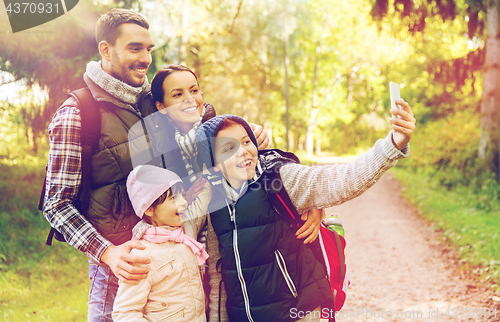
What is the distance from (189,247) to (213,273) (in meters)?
0.23

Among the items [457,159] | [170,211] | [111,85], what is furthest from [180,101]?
[457,159]

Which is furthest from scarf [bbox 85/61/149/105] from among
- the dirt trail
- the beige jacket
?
the dirt trail

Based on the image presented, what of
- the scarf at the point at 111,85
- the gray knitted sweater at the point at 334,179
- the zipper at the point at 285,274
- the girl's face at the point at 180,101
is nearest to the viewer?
the gray knitted sweater at the point at 334,179

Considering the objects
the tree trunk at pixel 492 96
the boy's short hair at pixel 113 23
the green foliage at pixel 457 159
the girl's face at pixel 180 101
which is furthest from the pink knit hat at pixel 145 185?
the tree trunk at pixel 492 96

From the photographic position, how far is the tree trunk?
9344 mm

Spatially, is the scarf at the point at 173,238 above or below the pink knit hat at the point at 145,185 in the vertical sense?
below

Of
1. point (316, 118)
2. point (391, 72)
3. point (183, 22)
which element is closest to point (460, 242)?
point (183, 22)

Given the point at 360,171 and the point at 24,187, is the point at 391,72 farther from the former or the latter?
the point at 360,171

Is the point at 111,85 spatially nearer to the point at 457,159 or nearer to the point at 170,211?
the point at 170,211

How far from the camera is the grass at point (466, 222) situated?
5582 millimetres

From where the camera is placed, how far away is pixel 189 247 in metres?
1.87

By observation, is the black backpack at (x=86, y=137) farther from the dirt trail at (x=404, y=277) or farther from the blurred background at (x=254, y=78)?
the dirt trail at (x=404, y=277)

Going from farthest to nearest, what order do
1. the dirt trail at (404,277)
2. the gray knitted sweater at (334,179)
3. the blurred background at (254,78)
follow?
the blurred background at (254,78), the dirt trail at (404,277), the gray knitted sweater at (334,179)

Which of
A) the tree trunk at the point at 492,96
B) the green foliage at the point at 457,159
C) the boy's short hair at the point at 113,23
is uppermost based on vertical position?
the boy's short hair at the point at 113,23
